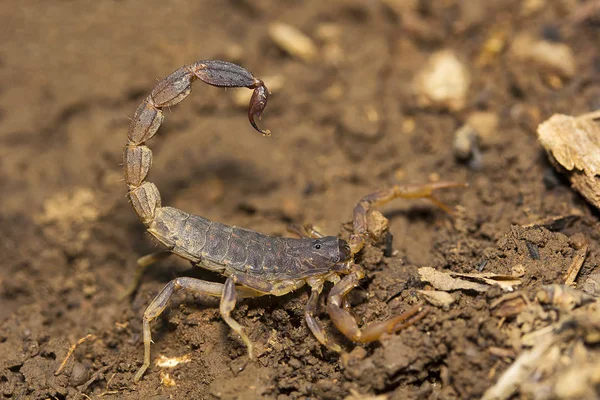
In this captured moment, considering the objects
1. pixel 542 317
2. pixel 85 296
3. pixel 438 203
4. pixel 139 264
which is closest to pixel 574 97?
pixel 438 203

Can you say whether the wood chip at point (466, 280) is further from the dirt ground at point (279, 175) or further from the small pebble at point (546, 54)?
the small pebble at point (546, 54)

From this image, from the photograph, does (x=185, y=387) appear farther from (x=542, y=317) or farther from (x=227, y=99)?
(x=227, y=99)

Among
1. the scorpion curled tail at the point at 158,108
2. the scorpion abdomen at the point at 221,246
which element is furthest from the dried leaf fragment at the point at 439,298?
the scorpion curled tail at the point at 158,108

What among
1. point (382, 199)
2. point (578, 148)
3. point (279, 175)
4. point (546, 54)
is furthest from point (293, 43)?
point (578, 148)

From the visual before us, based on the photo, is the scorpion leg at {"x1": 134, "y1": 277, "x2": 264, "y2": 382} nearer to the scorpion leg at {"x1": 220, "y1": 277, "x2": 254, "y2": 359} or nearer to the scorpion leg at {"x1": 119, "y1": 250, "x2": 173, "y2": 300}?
the scorpion leg at {"x1": 220, "y1": 277, "x2": 254, "y2": 359}

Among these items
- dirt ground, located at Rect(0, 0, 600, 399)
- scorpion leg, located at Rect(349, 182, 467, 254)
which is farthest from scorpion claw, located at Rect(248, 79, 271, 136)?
dirt ground, located at Rect(0, 0, 600, 399)

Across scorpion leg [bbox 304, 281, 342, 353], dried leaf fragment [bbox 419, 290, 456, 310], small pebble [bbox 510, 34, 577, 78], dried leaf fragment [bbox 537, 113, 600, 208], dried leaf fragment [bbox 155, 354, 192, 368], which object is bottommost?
dried leaf fragment [bbox 155, 354, 192, 368]
